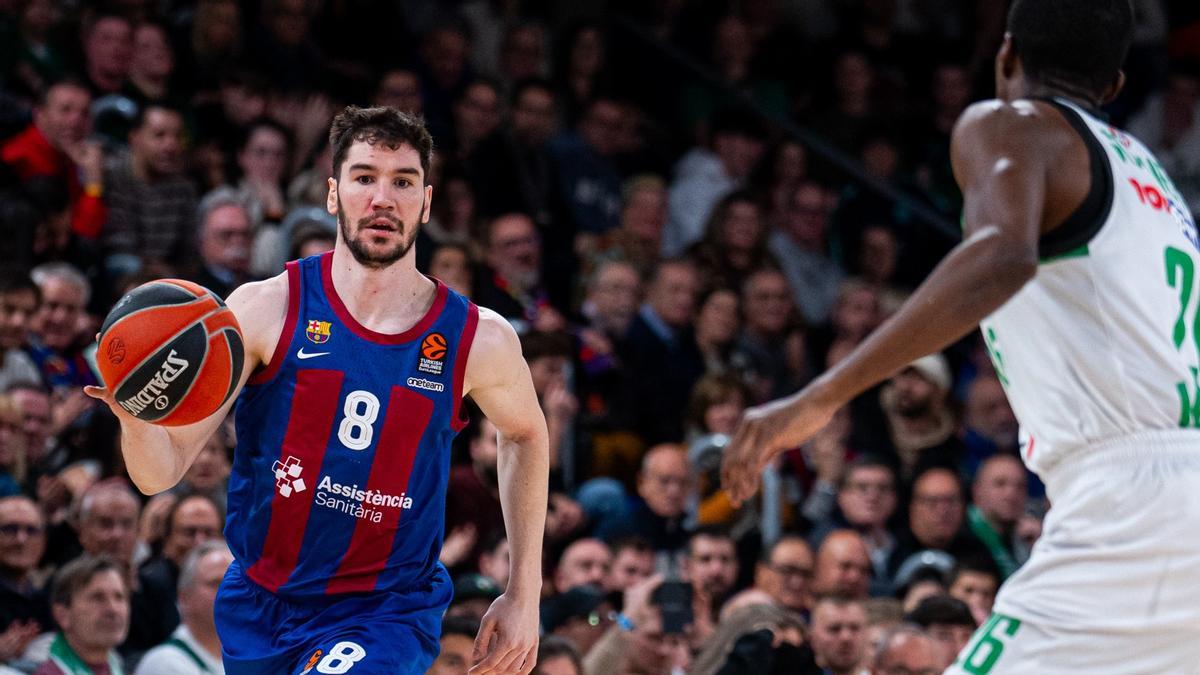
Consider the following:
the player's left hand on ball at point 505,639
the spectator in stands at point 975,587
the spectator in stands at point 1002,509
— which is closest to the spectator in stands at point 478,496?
the spectator in stands at point 975,587

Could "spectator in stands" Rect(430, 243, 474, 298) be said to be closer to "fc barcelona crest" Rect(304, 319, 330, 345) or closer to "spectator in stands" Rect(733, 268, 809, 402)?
"spectator in stands" Rect(733, 268, 809, 402)

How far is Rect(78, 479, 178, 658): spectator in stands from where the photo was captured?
25.3ft

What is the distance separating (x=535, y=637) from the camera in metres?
4.99

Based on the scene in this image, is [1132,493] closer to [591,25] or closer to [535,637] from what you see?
[535,637]

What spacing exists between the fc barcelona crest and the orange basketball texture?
29 cm

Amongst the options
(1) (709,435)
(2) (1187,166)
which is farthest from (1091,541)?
(2) (1187,166)

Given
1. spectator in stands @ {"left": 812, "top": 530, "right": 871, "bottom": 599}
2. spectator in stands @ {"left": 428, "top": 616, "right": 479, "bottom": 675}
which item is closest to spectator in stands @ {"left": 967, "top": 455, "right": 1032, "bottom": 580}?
spectator in stands @ {"left": 812, "top": 530, "right": 871, "bottom": 599}

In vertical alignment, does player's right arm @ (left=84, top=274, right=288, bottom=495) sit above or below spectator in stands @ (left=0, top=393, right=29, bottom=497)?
above

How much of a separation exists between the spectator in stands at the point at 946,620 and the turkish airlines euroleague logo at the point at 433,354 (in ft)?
12.1

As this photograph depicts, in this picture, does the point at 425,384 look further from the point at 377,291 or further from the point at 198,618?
the point at 198,618

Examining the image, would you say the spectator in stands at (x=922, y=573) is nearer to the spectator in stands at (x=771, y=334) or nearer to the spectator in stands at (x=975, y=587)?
the spectator in stands at (x=975, y=587)

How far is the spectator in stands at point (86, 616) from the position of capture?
699cm

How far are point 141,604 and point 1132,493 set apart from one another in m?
5.42

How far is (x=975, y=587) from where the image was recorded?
901 centimetres
